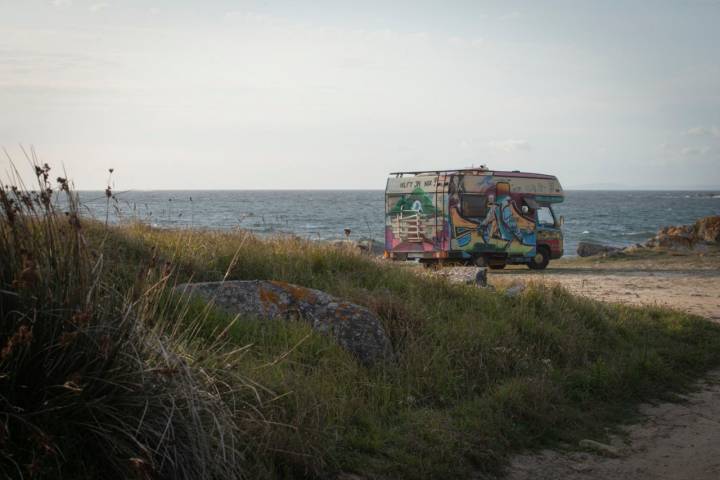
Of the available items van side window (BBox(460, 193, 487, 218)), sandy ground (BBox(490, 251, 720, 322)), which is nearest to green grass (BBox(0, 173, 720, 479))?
sandy ground (BBox(490, 251, 720, 322))

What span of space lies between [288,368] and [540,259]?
18688 millimetres

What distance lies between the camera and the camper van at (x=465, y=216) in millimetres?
20938

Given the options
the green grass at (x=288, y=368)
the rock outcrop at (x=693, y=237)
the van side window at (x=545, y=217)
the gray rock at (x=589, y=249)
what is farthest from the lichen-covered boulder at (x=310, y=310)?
the gray rock at (x=589, y=249)

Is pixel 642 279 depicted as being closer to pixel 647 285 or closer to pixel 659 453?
pixel 647 285

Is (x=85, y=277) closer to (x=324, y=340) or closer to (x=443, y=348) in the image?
(x=324, y=340)

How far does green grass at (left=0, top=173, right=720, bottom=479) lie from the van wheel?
1200 cm

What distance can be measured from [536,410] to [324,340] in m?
2.06

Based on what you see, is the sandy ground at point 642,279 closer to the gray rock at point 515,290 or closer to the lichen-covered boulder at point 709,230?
the gray rock at point 515,290

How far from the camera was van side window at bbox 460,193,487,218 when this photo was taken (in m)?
20.9

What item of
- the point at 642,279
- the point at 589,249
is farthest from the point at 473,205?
the point at 589,249

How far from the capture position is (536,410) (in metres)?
6.46

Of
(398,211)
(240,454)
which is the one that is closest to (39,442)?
(240,454)

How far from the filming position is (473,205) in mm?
21000

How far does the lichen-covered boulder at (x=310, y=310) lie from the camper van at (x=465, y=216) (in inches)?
556
